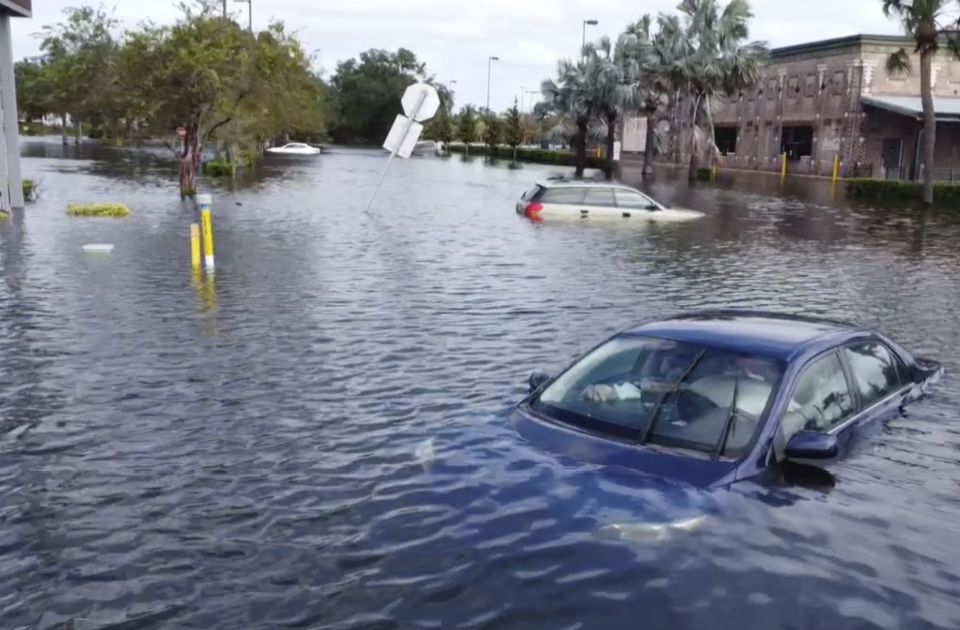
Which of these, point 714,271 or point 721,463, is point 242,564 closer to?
point 721,463

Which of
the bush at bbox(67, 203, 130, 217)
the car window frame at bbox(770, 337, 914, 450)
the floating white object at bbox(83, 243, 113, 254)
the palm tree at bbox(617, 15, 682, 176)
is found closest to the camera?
the car window frame at bbox(770, 337, 914, 450)

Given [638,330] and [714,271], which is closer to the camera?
[638,330]

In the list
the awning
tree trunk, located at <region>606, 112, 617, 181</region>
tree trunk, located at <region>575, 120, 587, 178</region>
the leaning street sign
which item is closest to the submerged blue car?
the leaning street sign

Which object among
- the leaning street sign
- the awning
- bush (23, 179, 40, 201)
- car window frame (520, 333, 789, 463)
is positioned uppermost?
the awning

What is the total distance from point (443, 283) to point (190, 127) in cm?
1877

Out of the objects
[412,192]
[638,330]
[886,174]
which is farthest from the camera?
[886,174]

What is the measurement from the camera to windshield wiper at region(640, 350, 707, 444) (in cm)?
642

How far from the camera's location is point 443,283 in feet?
53.2

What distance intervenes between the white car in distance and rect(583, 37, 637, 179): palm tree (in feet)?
120

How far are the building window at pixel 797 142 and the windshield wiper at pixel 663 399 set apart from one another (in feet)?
196

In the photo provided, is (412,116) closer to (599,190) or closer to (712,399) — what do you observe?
(599,190)

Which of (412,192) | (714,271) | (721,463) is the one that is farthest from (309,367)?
(412,192)

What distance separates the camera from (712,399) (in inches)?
256

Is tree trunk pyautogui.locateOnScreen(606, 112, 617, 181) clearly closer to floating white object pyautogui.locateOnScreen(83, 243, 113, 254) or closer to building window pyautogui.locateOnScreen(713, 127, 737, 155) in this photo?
building window pyautogui.locateOnScreen(713, 127, 737, 155)
